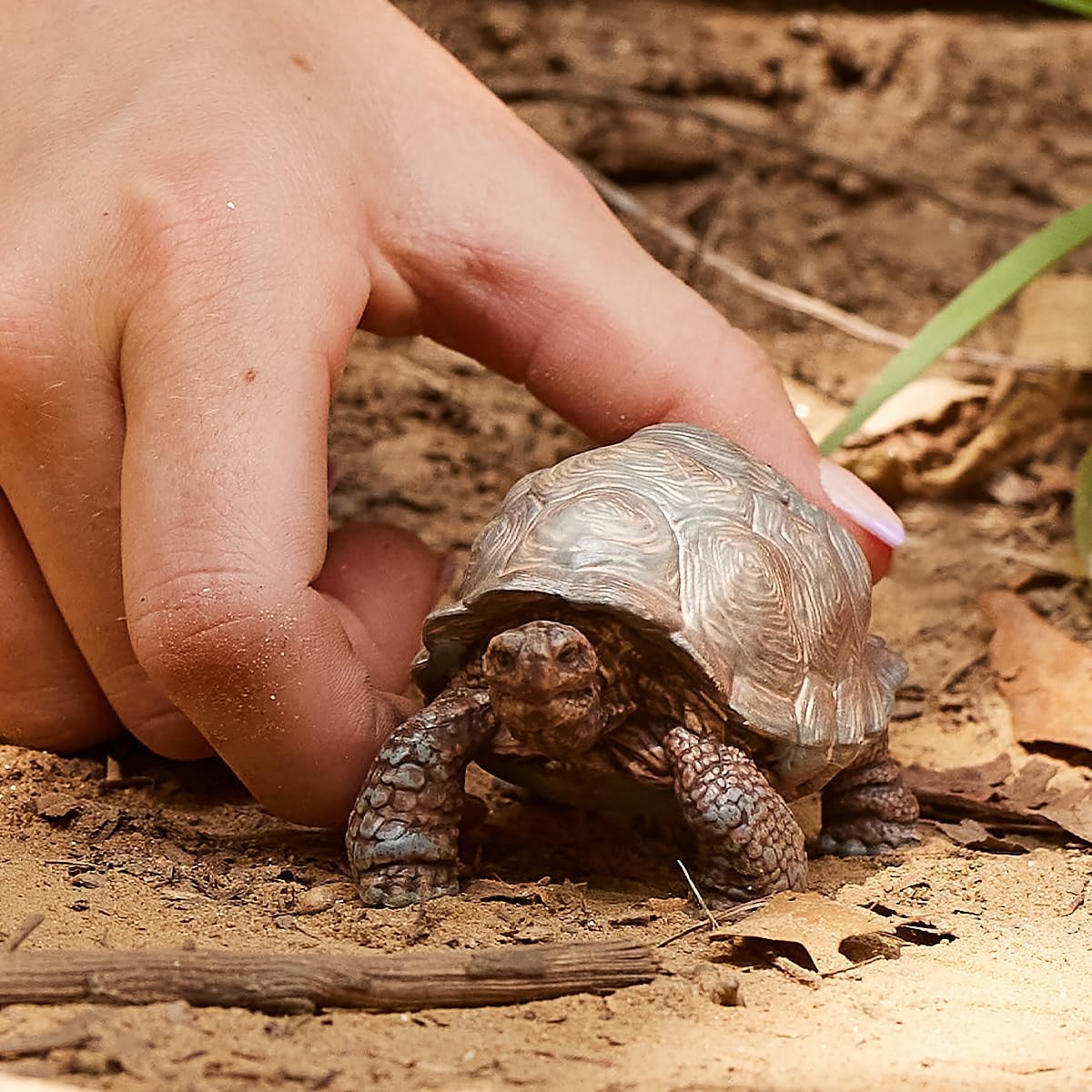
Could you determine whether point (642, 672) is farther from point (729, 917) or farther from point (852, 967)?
point (852, 967)

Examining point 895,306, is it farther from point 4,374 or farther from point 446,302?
point 4,374

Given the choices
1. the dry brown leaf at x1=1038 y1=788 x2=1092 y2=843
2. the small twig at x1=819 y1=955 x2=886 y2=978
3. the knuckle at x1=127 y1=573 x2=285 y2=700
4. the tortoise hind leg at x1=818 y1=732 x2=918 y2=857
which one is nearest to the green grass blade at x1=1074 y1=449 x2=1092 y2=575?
the dry brown leaf at x1=1038 y1=788 x2=1092 y2=843

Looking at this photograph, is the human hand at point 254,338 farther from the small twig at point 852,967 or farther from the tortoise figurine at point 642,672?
the small twig at point 852,967

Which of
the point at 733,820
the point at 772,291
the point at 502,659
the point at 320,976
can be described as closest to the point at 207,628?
the point at 502,659

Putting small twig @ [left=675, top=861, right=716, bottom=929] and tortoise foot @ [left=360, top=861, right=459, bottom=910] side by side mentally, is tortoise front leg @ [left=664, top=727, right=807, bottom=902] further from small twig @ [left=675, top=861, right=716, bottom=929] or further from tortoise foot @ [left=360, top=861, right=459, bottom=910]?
tortoise foot @ [left=360, top=861, right=459, bottom=910]

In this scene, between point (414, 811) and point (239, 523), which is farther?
point (414, 811)

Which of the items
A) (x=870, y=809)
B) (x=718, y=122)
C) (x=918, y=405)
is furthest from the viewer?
(x=718, y=122)

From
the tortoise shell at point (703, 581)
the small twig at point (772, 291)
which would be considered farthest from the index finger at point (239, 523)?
the small twig at point (772, 291)

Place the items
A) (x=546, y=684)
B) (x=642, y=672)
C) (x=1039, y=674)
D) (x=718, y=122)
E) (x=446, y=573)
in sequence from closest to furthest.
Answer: (x=546, y=684) → (x=642, y=672) → (x=446, y=573) → (x=1039, y=674) → (x=718, y=122)
